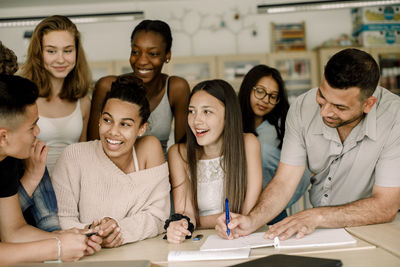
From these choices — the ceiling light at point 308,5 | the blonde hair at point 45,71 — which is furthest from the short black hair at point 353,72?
the ceiling light at point 308,5

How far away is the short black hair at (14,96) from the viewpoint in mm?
1324

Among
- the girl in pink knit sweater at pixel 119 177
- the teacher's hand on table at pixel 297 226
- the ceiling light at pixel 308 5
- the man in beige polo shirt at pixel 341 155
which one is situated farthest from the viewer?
the ceiling light at pixel 308 5

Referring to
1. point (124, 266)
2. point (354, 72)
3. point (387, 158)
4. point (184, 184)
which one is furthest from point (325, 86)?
point (124, 266)

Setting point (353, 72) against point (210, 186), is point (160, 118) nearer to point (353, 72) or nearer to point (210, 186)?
point (210, 186)

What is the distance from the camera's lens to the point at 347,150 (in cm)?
181

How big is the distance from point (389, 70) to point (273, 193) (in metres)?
4.49

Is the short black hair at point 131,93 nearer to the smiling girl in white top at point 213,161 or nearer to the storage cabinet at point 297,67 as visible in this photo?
the smiling girl in white top at point 213,161

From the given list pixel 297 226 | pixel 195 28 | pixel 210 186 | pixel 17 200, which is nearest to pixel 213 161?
pixel 210 186

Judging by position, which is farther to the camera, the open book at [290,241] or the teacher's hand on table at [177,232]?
the teacher's hand on table at [177,232]

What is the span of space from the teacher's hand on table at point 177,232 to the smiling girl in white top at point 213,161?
0.94ft

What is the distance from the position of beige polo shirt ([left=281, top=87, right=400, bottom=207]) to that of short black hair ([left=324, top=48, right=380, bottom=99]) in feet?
0.57

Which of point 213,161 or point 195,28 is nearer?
point 213,161

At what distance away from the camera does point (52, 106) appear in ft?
7.21

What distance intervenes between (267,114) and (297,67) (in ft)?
10.6
